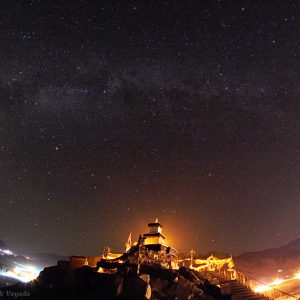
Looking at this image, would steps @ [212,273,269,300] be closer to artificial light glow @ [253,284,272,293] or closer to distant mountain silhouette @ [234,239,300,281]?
artificial light glow @ [253,284,272,293]

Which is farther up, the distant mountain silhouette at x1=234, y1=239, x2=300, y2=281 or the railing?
the distant mountain silhouette at x1=234, y1=239, x2=300, y2=281

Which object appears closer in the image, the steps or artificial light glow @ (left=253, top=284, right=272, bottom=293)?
the steps

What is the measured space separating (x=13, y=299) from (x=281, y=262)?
3125 inches

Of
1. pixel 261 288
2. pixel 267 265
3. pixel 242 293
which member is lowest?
pixel 242 293

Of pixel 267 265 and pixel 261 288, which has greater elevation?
pixel 267 265

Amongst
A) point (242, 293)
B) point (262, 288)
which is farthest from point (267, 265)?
point (242, 293)

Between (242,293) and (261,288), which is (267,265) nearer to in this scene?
(261,288)

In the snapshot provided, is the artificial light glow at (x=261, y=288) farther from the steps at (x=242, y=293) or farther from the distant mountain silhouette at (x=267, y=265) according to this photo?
the distant mountain silhouette at (x=267, y=265)

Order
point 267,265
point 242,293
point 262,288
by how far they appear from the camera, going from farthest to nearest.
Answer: point 267,265 → point 262,288 → point 242,293

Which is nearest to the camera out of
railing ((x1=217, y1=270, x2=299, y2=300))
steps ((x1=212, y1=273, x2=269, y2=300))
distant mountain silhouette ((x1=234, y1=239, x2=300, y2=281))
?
steps ((x1=212, y1=273, x2=269, y2=300))

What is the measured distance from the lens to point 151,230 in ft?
171

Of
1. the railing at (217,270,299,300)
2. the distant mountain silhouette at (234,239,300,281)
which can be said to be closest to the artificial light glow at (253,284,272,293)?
the railing at (217,270,299,300)

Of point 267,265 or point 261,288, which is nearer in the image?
point 261,288

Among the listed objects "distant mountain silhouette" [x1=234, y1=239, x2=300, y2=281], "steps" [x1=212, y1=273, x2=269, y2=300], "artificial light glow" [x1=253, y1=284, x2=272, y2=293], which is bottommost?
"steps" [x1=212, y1=273, x2=269, y2=300]
